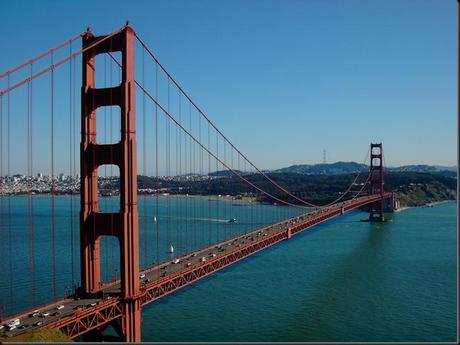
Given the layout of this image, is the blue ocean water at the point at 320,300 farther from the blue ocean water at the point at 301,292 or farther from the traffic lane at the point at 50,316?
the traffic lane at the point at 50,316

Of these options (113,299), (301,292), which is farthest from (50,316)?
(301,292)

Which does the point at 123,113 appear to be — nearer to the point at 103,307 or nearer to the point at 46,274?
the point at 103,307

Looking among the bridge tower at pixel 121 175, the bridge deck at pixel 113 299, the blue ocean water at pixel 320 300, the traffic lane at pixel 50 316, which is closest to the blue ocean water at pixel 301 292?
the blue ocean water at pixel 320 300

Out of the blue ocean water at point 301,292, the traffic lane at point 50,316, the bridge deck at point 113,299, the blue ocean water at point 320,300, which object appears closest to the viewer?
the traffic lane at point 50,316

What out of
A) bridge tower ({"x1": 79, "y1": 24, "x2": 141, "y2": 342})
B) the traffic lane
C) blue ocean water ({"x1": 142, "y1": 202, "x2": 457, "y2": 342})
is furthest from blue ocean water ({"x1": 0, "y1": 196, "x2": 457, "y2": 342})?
the traffic lane

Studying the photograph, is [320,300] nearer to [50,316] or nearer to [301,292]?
[301,292]

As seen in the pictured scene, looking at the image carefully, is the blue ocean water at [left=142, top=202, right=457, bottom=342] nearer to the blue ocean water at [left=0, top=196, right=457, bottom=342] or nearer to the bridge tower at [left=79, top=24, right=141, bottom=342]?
the blue ocean water at [left=0, top=196, right=457, bottom=342]

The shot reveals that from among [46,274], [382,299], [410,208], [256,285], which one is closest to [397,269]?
[382,299]

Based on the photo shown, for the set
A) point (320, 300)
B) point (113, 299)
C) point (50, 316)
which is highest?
point (113, 299)
